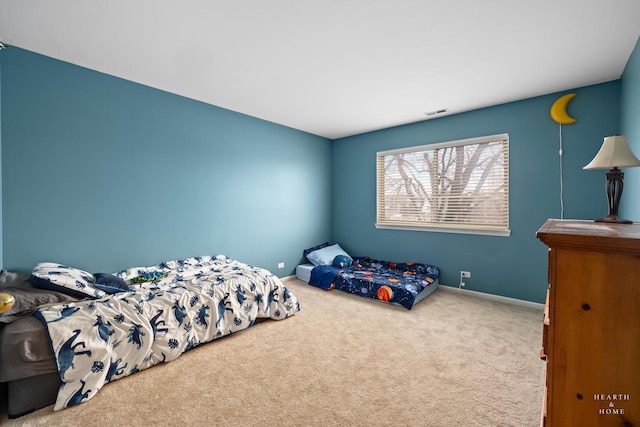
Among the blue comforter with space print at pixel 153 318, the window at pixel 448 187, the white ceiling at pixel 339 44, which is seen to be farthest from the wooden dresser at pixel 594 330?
the window at pixel 448 187

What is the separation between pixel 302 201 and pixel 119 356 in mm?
3373

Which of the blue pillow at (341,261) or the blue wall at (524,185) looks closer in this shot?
the blue wall at (524,185)

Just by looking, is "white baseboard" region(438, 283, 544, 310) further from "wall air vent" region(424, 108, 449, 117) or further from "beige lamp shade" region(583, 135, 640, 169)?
"wall air vent" region(424, 108, 449, 117)

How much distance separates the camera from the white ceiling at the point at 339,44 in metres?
1.87

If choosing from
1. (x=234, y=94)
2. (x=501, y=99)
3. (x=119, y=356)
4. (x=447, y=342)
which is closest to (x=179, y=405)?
(x=119, y=356)

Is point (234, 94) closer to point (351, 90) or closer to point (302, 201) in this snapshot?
point (351, 90)

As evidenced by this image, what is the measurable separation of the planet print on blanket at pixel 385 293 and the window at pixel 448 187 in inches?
50.8

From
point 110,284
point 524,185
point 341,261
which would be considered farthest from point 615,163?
point 110,284

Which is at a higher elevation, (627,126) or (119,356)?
(627,126)

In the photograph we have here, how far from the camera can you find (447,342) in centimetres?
254

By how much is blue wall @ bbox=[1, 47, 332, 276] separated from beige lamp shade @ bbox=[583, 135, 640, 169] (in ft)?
12.1

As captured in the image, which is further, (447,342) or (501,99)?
(501,99)

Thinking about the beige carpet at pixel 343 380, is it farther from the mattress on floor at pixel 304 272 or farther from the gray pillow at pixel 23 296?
the mattress on floor at pixel 304 272

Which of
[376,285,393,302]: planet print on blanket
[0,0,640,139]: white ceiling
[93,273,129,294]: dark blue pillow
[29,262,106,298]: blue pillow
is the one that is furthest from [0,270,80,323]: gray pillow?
[376,285,393,302]: planet print on blanket
